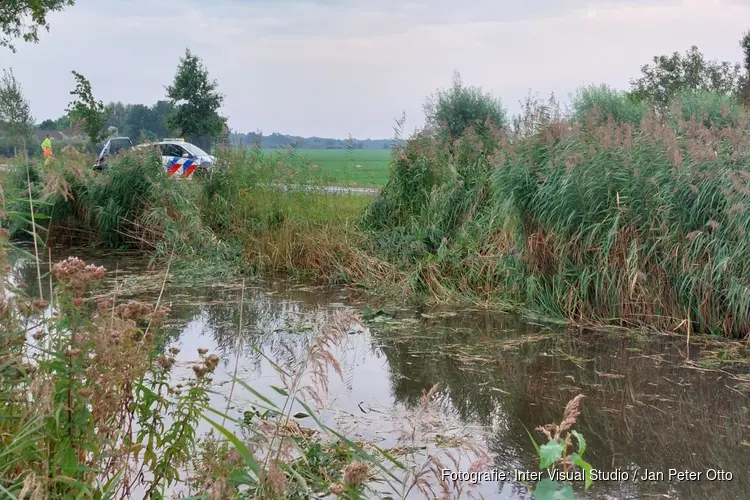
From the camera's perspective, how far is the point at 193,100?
36438 mm

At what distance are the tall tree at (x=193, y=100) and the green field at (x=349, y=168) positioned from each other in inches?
983

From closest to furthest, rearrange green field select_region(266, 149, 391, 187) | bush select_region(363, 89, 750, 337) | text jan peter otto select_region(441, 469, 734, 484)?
text jan peter otto select_region(441, 469, 734, 484), bush select_region(363, 89, 750, 337), green field select_region(266, 149, 391, 187)

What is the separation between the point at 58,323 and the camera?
8.67 feet

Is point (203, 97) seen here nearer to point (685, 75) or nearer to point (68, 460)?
point (685, 75)

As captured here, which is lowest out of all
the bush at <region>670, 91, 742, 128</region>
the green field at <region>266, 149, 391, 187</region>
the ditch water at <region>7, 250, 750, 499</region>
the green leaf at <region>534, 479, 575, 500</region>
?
the ditch water at <region>7, 250, 750, 499</region>

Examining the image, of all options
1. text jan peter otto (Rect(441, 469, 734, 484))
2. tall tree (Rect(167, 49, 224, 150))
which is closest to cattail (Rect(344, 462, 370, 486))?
text jan peter otto (Rect(441, 469, 734, 484))

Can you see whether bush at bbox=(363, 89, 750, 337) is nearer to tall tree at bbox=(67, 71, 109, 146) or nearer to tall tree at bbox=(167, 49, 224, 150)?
tall tree at bbox=(67, 71, 109, 146)

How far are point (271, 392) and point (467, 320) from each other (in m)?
3.05

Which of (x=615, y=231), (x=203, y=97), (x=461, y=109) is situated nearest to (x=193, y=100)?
(x=203, y=97)

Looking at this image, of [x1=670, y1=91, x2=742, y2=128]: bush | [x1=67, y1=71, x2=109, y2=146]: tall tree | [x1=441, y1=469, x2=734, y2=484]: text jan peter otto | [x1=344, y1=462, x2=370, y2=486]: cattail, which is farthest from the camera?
[x1=67, y1=71, x2=109, y2=146]: tall tree

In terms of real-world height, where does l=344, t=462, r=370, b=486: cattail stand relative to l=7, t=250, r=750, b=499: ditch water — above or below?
above

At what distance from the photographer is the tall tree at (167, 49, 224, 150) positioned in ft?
118

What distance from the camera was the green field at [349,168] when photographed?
37.8 ft

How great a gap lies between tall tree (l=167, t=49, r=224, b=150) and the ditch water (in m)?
29.2
